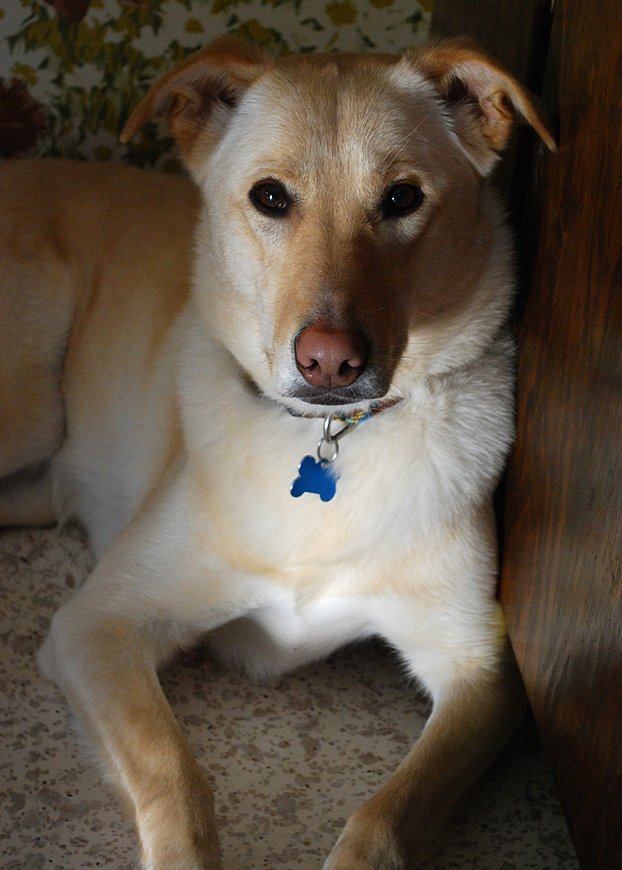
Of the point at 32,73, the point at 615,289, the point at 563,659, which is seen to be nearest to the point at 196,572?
the point at 563,659

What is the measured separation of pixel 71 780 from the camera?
1.88 metres

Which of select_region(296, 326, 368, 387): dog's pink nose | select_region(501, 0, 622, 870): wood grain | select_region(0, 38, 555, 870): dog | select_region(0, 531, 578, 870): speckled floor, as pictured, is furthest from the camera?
select_region(0, 531, 578, 870): speckled floor

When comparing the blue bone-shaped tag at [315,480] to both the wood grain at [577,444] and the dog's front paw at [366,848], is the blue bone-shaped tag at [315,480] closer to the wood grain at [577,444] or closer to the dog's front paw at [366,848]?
the wood grain at [577,444]

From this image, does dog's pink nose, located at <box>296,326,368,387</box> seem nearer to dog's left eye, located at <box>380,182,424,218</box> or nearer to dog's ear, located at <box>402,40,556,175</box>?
dog's left eye, located at <box>380,182,424,218</box>

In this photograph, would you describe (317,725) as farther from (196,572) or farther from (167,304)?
(167,304)

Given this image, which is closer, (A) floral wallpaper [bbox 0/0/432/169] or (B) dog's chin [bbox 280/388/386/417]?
(B) dog's chin [bbox 280/388/386/417]

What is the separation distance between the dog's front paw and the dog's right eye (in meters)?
0.97

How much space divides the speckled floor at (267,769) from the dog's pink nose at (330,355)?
2.49 ft

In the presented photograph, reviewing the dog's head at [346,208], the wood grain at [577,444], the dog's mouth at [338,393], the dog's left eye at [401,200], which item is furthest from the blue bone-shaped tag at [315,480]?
the dog's left eye at [401,200]

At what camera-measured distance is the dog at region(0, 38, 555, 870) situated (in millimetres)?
1681

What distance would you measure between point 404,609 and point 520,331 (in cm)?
53

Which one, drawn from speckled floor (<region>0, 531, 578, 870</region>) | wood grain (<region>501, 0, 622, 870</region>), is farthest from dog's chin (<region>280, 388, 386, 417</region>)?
A: speckled floor (<region>0, 531, 578, 870</region>)

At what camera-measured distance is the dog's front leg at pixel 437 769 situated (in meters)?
1.65

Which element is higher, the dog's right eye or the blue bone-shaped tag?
the dog's right eye
